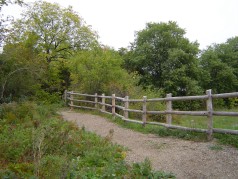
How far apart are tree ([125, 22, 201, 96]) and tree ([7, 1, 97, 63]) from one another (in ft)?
20.9

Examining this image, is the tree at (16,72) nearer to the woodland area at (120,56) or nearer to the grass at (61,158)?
the woodland area at (120,56)

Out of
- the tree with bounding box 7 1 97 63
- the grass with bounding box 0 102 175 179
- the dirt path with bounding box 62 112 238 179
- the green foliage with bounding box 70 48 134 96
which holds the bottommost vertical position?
the dirt path with bounding box 62 112 238 179

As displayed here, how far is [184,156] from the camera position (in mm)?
6332

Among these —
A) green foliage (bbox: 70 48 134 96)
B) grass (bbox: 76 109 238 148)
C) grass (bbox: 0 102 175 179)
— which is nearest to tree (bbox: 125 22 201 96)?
green foliage (bbox: 70 48 134 96)

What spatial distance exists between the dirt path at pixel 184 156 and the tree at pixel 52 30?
21044 mm

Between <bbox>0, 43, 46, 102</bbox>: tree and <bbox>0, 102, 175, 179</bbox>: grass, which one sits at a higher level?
<bbox>0, 43, 46, 102</bbox>: tree

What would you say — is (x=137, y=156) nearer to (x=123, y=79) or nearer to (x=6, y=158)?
(x=6, y=158)

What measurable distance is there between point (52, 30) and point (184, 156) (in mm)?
24545

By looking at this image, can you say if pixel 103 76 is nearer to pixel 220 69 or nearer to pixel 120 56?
pixel 120 56

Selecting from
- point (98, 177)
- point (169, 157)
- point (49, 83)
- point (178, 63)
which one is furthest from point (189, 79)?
point (98, 177)

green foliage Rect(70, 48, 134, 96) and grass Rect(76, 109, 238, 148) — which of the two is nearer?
grass Rect(76, 109, 238, 148)

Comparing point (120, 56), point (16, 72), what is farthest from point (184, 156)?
point (120, 56)

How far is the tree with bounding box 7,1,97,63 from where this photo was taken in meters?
27.8

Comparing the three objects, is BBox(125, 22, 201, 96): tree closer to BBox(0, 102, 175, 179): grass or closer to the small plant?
the small plant
